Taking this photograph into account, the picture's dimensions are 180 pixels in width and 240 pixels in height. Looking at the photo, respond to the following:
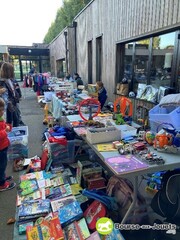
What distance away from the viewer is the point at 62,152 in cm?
287

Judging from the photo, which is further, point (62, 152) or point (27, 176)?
point (62, 152)

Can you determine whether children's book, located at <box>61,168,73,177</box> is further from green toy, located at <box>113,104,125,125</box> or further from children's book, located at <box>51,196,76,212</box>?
green toy, located at <box>113,104,125,125</box>

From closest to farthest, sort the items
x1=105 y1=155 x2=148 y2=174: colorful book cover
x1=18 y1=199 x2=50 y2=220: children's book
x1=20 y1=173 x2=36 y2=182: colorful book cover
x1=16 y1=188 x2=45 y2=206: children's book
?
1. x1=105 y1=155 x2=148 y2=174: colorful book cover
2. x1=18 y1=199 x2=50 y2=220: children's book
3. x1=16 y1=188 x2=45 y2=206: children's book
4. x1=20 y1=173 x2=36 y2=182: colorful book cover

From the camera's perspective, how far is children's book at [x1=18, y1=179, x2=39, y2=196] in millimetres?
2389

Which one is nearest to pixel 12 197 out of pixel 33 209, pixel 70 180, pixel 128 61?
pixel 33 209

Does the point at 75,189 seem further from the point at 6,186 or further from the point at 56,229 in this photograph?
Answer: the point at 6,186

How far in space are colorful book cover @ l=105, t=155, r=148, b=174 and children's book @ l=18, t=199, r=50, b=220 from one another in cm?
96

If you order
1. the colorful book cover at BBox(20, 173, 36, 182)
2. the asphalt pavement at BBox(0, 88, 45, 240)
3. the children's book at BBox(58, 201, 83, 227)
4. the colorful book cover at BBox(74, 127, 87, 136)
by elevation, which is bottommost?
the asphalt pavement at BBox(0, 88, 45, 240)

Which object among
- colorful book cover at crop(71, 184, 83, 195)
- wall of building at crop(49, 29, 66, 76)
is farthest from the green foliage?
colorful book cover at crop(71, 184, 83, 195)

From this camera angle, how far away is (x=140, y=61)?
4.96m

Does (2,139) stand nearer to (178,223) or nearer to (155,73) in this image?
(178,223)

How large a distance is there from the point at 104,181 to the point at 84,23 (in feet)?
25.4

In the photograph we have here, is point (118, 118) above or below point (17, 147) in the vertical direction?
above

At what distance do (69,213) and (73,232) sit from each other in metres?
0.21
